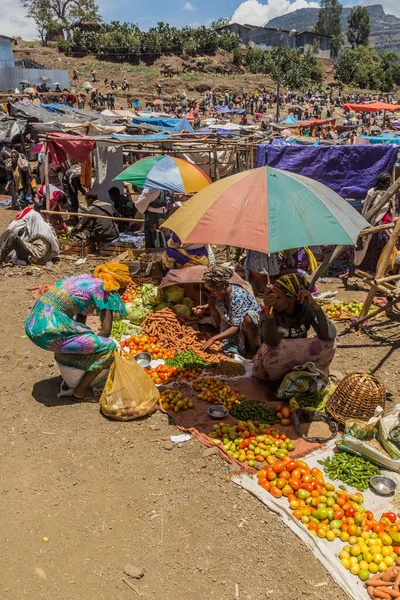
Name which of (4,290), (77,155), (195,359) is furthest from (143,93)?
(195,359)

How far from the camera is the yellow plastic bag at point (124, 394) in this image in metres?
4.16

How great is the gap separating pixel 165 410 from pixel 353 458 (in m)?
1.73

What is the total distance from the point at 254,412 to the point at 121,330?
253 centimetres

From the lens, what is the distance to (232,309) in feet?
16.4

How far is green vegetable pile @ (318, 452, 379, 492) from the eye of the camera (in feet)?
11.1

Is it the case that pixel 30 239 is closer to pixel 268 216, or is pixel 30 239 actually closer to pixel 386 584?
pixel 268 216

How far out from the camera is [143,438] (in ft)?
13.2

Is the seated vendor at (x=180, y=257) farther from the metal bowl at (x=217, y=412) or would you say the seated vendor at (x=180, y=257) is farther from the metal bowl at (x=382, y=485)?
the metal bowl at (x=382, y=485)

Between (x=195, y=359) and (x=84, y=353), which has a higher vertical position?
(x=84, y=353)

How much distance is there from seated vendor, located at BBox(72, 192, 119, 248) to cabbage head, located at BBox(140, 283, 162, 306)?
2889 millimetres

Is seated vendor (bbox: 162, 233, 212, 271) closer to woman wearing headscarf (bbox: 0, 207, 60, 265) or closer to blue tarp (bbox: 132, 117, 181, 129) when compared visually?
woman wearing headscarf (bbox: 0, 207, 60, 265)

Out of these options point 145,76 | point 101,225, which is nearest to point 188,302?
point 101,225

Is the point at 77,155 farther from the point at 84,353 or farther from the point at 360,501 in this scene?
the point at 360,501

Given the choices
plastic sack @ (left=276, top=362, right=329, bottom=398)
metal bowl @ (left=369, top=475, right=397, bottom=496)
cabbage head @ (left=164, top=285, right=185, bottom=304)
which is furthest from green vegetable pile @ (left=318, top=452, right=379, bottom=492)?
cabbage head @ (left=164, top=285, right=185, bottom=304)
